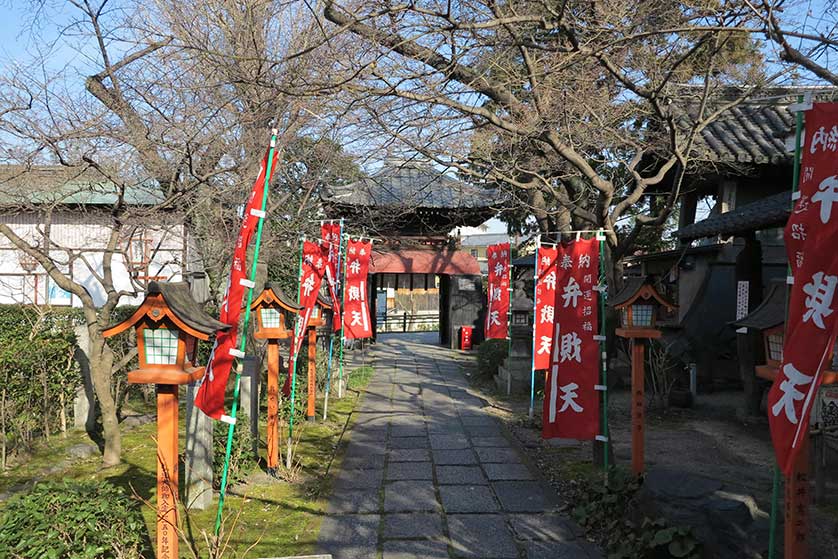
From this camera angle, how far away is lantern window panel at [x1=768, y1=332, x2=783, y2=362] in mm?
4431

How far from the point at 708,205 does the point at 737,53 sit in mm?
6013

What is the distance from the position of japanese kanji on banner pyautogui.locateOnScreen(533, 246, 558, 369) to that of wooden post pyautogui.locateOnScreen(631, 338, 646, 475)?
370 cm

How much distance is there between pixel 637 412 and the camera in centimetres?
643

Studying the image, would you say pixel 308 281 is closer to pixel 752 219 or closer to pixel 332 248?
pixel 332 248

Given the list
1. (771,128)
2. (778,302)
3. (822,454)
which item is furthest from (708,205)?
(778,302)

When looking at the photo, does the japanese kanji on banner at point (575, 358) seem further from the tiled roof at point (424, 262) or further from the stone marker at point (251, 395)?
the tiled roof at point (424, 262)

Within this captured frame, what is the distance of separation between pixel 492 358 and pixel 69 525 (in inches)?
451

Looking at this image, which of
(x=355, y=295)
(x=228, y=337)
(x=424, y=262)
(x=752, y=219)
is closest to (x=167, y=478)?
(x=228, y=337)

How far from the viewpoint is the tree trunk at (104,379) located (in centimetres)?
696

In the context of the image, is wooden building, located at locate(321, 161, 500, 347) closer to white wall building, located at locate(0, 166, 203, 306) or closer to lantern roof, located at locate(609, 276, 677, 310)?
white wall building, located at locate(0, 166, 203, 306)

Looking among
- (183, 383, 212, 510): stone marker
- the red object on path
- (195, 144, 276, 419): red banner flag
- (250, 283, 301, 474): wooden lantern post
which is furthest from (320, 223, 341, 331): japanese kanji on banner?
the red object on path

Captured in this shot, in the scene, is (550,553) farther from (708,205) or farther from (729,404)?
(708,205)

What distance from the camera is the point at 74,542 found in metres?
3.77

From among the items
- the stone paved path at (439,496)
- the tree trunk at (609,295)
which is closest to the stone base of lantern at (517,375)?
the stone paved path at (439,496)
